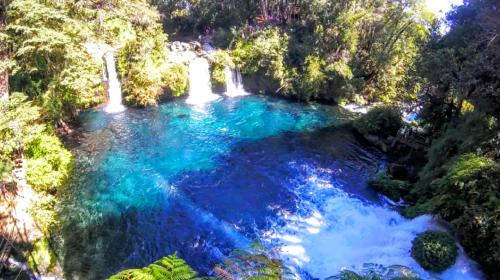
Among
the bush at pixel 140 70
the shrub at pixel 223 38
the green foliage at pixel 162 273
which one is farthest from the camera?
the shrub at pixel 223 38

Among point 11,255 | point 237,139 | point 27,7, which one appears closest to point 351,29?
point 237,139

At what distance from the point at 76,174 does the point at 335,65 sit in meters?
17.8

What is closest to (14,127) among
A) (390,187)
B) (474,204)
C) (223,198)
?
(223,198)

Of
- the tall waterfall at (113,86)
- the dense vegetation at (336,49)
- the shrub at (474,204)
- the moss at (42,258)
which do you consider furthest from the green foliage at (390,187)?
the tall waterfall at (113,86)

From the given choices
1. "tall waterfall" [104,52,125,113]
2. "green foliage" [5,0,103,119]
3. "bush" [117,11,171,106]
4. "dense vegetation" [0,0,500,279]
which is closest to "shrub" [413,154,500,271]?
"dense vegetation" [0,0,500,279]

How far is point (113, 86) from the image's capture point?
22453mm

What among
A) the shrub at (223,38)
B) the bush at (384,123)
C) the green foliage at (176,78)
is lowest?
the bush at (384,123)

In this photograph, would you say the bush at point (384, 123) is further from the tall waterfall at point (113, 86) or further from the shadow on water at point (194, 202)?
the tall waterfall at point (113, 86)

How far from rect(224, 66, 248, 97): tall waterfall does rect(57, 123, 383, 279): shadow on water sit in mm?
8880

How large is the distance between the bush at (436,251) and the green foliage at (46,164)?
1299 centimetres

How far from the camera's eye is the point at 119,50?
2252cm

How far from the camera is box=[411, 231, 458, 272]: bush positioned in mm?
9453

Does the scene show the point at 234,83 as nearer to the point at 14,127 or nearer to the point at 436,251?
the point at 14,127

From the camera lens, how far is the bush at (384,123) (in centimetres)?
1969
